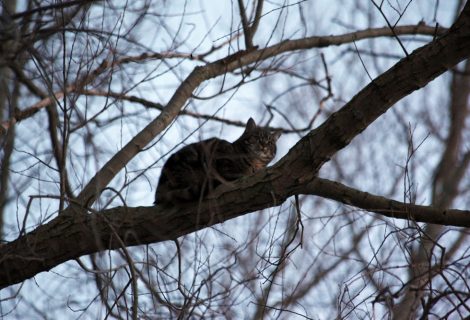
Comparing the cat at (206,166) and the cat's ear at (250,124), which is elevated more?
the cat's ear at (250,124)

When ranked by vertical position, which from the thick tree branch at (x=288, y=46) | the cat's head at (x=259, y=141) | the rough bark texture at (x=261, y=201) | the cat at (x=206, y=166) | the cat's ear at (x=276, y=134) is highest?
the thick tree branch at (x=288, y=46)

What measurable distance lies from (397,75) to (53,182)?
7.04 ft

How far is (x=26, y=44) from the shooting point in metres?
2.89

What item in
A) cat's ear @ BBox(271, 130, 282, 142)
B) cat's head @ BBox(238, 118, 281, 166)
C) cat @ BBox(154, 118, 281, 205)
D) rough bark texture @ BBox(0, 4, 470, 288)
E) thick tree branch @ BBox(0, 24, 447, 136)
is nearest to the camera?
rough bark texture @ BBox(0, 4, 470, 288)

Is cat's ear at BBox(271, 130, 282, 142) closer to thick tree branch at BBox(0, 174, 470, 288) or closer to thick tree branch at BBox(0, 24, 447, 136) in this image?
thick tree branch at BBox(0, 24, 447, 136)

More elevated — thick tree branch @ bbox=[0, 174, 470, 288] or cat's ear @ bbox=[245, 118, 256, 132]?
cat's ear @ bbox=[245, 118, 256, 132]

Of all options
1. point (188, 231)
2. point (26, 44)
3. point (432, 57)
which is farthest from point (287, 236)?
point (26, 44)

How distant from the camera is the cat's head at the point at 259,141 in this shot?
15.9 ft

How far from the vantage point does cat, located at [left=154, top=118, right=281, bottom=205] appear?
3.20 m

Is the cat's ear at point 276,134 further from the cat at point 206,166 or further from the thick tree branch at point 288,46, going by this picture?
the thick tree branch at point 288,46

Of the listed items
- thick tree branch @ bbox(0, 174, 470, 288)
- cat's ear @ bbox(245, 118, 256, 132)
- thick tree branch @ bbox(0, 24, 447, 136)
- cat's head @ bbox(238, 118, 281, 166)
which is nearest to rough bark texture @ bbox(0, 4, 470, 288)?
thick tree branch @ bbox(0, 174, 470, 288)

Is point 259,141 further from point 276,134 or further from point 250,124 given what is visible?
point 276,134

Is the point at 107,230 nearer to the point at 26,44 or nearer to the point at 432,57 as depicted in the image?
the point at 26,44

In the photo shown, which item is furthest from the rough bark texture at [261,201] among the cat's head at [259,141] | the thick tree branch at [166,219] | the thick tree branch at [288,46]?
the cat's head at [259,141]
